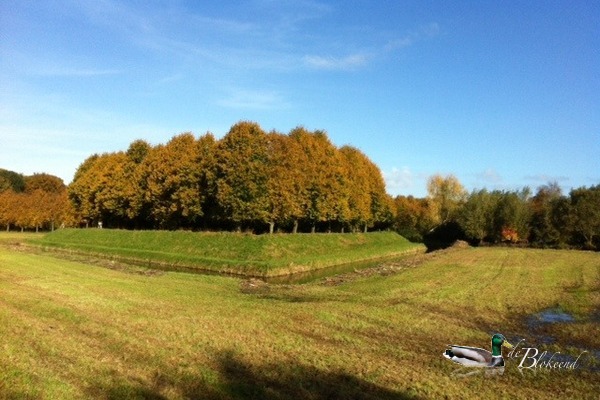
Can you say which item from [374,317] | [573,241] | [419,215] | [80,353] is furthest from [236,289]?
[419,215]

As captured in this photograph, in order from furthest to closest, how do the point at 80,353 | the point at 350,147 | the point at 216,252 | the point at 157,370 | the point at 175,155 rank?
the point at 350,147 → the point at 175,155 → the point at 216,252 → the point at 80,353 → the point at 157,370

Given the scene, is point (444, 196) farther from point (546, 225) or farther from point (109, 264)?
point (109, 264)

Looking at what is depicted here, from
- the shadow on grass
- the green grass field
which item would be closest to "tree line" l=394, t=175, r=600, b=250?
the green grass field

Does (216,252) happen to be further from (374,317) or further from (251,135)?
(374,317)

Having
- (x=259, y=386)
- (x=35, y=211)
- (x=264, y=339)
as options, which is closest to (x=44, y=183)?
(x=35, y=211)

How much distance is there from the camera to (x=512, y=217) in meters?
92.8

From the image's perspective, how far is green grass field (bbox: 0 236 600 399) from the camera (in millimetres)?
11516

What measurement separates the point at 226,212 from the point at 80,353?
52136 millimetres

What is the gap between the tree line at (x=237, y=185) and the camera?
6462 centimetres

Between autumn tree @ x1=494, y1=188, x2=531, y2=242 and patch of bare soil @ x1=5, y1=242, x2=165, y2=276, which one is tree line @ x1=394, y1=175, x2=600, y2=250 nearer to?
autumn tree @ x1=494, y1=188, x2=531, y2=242

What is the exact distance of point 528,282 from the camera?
1400 inches

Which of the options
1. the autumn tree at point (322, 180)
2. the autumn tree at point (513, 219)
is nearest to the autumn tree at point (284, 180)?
the autumn tree at point (322, 180)

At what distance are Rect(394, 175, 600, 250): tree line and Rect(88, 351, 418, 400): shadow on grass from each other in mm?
86675

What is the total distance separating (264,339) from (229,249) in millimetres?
40517
